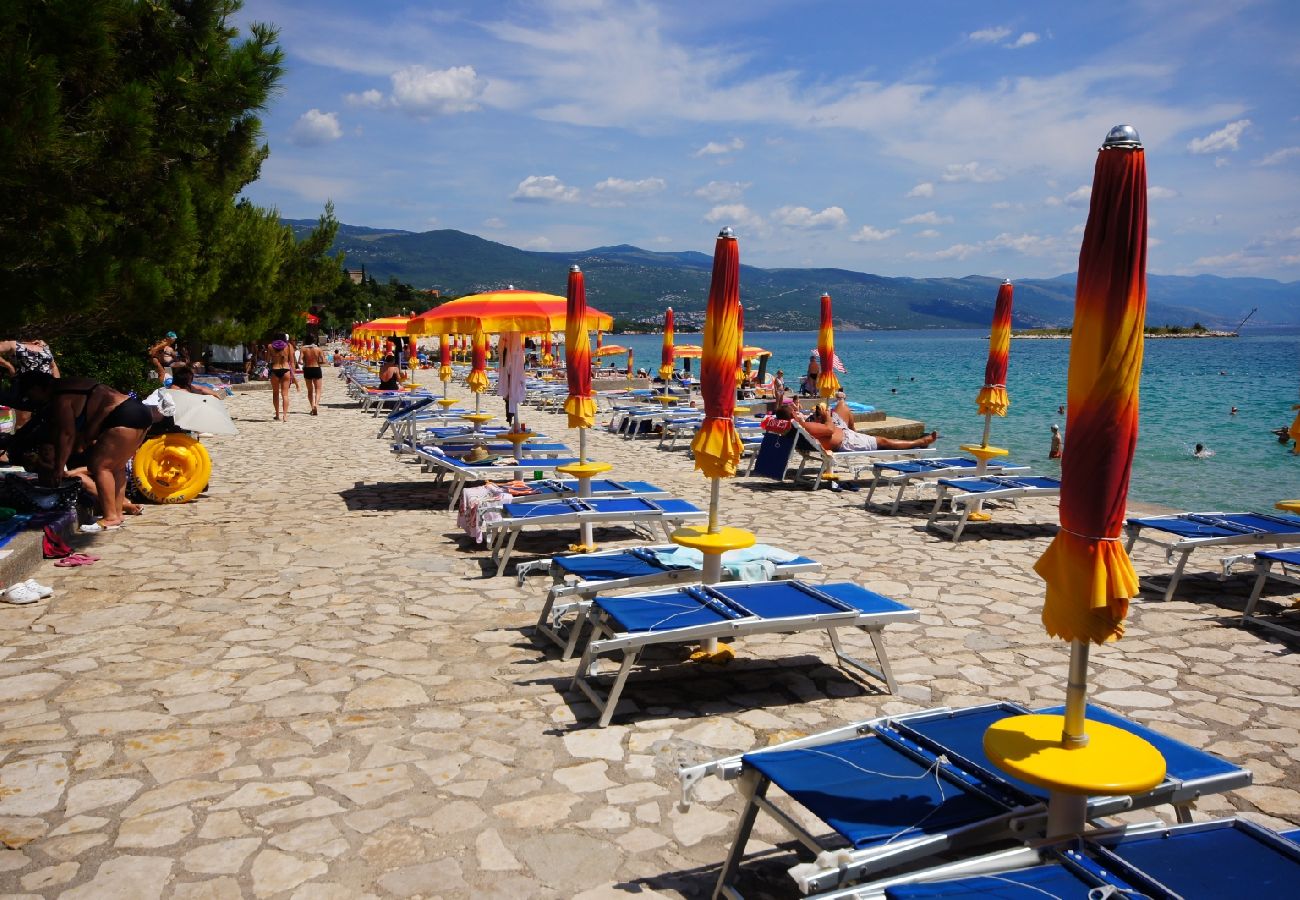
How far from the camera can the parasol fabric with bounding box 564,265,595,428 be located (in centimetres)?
792

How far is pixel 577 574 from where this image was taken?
562 centimetres

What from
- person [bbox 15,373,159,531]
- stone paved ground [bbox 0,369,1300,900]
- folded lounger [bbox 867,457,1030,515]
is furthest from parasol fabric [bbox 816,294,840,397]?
person [bbox 15,373,159,531]

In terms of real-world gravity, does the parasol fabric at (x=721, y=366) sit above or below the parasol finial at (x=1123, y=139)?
below

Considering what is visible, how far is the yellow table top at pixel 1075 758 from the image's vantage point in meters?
2.47

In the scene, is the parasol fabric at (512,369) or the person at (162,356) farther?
the person at (162,356)

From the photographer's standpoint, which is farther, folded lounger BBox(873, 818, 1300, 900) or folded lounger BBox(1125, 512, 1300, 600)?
folded lounger BBox(1125, 512, 1300, 600)

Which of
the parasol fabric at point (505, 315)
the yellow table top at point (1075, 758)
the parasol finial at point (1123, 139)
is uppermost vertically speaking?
the parasol finial at point (1123, 139)

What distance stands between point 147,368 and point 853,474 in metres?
13.9

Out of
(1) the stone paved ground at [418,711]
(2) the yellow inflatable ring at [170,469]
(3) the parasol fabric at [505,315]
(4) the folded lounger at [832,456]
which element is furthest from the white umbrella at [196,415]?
(4) the folded lounger at [832,456]

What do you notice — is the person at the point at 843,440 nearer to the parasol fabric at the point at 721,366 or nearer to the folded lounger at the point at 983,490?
the folded lounger at the point at 983,490

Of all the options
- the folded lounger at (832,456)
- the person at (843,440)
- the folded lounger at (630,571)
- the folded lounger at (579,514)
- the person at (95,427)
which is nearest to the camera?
the folded lounger at (630,571)

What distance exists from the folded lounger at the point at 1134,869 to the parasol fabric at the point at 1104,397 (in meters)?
0.58

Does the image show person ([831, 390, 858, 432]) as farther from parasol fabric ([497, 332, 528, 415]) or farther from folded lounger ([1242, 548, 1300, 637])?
folded lounger ([1242, 548, 1300, 637])

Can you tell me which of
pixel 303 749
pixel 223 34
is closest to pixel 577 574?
pixel 303 749
